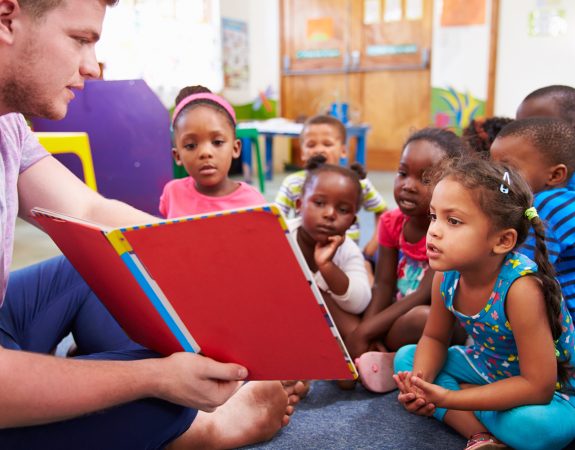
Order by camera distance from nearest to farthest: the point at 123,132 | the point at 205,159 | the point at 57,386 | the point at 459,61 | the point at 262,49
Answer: the point at 57,386
the point at 205,159
the point at 123,132
the point at 459,61
the point at 262,49

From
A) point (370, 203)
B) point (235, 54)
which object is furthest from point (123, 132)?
point (235, 54)

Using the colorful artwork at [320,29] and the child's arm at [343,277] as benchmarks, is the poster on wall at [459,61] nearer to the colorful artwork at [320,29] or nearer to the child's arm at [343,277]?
the colorful artwork at [320,29]

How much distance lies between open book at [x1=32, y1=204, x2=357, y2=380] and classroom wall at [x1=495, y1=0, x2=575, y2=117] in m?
4.72

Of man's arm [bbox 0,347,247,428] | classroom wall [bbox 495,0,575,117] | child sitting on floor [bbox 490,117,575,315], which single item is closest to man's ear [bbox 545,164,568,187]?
child sitting on floor [bbox 490,117,575,315]

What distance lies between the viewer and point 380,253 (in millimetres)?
1542

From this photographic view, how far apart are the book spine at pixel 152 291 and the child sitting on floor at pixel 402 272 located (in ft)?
2.03

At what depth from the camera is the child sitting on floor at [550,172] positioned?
106 cm

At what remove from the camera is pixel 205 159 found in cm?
163

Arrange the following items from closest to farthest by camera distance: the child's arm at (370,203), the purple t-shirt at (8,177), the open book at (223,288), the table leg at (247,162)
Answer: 1. the open book at (223,288)
2. the purple t-shirt at (8,177)
3. the child's arm at (370,203)
4. the table leg at (247,162)

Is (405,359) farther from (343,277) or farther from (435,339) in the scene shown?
(343,277)

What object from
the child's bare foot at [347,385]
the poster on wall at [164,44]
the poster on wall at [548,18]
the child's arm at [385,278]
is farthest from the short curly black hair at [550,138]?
the poster on wall at [548,18]

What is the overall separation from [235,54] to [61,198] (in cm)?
503

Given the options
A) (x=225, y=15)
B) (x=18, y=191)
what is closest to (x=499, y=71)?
(x=225, y=15)

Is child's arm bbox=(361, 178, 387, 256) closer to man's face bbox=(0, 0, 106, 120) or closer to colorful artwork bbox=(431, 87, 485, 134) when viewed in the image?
man's face bbox=(0, 0, 106, 120)
